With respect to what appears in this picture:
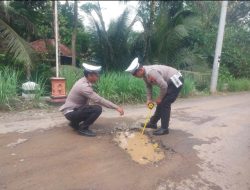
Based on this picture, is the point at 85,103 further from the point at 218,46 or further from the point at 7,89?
the point at 218,46

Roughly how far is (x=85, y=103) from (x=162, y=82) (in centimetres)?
137

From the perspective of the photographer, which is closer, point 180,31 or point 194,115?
point 194,115

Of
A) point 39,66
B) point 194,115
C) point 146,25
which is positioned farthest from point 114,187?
point 146,25

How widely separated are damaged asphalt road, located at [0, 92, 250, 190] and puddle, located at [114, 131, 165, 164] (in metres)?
0.09

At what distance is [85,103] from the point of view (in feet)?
18.0

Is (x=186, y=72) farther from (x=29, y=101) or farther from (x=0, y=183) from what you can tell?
(x=0, y=183)

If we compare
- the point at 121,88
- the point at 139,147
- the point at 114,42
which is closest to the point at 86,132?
the point at 139,147

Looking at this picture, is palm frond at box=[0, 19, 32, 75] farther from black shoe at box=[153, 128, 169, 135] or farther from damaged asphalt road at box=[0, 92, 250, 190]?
black shoe at box=[153, 128, 169, 135]

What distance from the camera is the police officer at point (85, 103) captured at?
205 inches

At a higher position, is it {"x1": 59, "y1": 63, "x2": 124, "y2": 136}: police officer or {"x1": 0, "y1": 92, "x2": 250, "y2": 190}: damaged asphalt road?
{"x1": 59, "y1": 63, "x2": 124, "y2": 136}: police officer

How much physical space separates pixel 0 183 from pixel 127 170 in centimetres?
157

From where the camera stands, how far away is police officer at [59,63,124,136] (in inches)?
205

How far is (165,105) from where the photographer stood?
5672mm

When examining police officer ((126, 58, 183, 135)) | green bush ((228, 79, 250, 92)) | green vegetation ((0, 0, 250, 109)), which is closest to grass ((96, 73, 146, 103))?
green vegetation ((0, 0, 250, 109))
